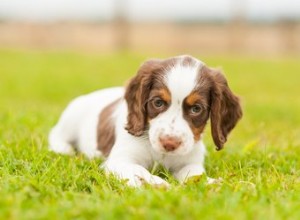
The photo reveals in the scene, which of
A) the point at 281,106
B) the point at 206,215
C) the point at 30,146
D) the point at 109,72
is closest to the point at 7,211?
the point at 206,215

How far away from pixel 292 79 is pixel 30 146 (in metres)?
12.7

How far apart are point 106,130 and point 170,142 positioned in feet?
4.63

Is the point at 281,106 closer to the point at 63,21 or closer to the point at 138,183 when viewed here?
the point at 138,183

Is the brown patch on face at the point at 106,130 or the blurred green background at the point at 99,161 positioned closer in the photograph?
the blurred green background at the point at 99,161

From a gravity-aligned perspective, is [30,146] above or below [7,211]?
below

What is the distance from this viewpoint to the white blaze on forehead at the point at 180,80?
460 centimetres

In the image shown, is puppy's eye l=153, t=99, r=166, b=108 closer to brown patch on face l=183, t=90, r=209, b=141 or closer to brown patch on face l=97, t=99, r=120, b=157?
brown patch on face l=183, t=90, r=209, b=141

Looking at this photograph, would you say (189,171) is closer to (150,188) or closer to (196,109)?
(196,109)

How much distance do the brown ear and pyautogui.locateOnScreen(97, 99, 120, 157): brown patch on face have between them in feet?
3.11

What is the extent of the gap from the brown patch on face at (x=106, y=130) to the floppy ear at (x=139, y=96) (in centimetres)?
50

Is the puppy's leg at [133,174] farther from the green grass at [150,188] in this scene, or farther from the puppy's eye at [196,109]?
the puppy's eye at [196,109]

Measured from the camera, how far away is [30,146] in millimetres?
5652

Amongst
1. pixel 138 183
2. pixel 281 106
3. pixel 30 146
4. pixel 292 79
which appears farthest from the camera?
pixel 292 79

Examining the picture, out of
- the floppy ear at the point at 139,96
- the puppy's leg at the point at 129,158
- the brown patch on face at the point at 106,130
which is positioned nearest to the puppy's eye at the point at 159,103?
the floppy ear at the point at 139,96
